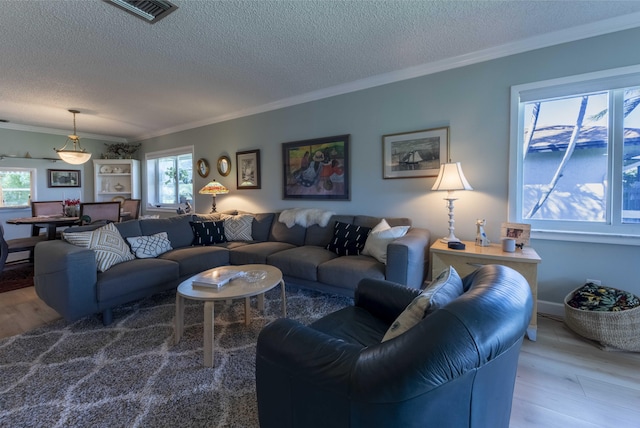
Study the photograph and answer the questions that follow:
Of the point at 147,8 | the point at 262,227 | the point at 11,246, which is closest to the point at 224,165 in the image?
the point at 262,227

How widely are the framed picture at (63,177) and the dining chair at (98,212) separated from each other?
2546 millimetres

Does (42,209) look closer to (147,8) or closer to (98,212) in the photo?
(98,212)

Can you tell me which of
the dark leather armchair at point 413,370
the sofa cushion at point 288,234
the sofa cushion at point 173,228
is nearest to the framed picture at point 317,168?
the sofa cushion at point 288,234

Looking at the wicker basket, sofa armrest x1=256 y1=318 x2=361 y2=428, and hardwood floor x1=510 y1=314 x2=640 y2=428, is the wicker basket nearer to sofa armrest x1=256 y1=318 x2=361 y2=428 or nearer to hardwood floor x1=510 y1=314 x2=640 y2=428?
hardwood floor x1=510 y1=314 x2=640 y2=428

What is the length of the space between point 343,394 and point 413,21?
248 centimetres

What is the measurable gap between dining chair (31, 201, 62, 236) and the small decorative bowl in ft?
14.0

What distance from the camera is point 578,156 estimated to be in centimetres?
242

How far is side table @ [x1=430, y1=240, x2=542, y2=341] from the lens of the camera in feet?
6.84

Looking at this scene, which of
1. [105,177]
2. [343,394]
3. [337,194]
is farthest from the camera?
[105,177]

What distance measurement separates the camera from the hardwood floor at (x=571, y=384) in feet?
4.58

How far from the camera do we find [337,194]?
363 cm

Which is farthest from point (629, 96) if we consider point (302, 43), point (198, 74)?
point (198, 74)

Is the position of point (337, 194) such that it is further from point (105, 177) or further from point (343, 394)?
point (105, 177)

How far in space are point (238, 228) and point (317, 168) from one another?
137 centimetres
